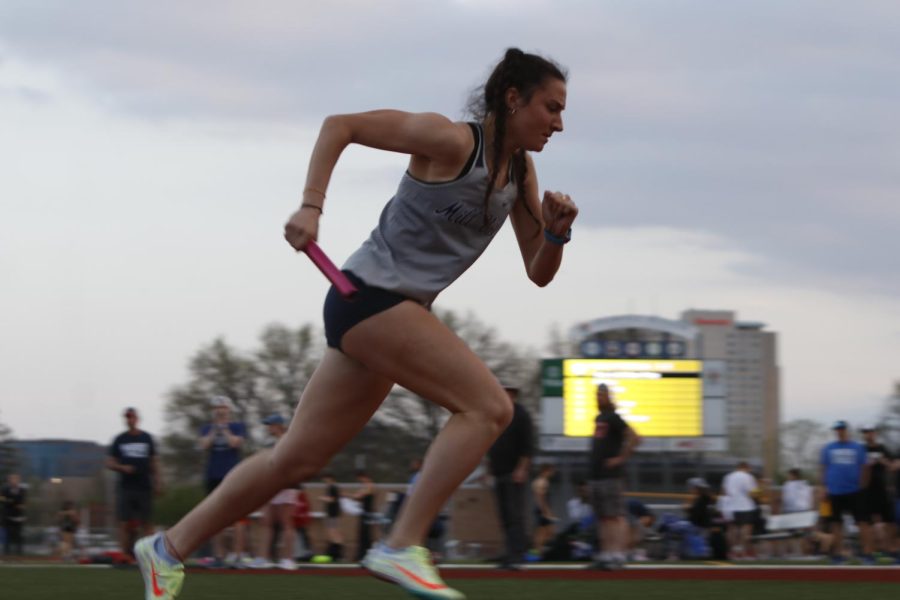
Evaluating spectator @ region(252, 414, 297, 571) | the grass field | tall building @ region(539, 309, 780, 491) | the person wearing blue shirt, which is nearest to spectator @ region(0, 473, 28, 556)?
spectator @ region(252, 414, 297, 571)

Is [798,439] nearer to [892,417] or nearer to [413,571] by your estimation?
[892,417]

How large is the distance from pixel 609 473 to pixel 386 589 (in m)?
4.23

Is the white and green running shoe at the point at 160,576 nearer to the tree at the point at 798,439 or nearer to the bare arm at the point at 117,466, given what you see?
the bare arm at the point at 117,466

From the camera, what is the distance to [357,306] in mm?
4355

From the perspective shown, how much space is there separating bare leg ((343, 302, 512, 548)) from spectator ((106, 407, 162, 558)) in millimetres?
9206

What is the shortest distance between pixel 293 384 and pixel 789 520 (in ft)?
147

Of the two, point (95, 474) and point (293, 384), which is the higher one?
point (293, 384)

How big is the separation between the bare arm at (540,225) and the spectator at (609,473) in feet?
23.6

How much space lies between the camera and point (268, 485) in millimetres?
4539

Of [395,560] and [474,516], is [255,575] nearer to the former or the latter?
[395,560]

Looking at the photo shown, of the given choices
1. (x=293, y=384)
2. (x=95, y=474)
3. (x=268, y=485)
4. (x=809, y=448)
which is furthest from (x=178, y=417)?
(x=268, y=485)

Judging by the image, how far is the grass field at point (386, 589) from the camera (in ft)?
25.8

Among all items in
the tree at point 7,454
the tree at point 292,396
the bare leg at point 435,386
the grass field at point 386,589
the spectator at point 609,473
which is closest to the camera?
the bare leg at point 435,386

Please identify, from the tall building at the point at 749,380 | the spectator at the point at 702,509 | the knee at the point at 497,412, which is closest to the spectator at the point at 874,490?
the spectator at the point at 702,509
